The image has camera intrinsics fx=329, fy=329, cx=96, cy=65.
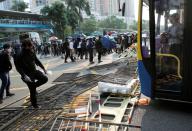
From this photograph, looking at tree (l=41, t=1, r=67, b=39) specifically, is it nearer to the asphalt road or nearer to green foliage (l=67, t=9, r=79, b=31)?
green foliage (l=67, t=9, r=79, b=31)

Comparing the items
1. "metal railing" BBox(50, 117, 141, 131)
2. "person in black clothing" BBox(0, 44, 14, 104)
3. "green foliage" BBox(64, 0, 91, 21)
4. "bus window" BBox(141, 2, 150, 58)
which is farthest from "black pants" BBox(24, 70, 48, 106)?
"green foliage" BBox(64, 0, 91, 21)

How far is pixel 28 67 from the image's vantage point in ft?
27.9

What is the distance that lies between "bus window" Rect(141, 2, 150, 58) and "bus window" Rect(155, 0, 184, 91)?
0.21m

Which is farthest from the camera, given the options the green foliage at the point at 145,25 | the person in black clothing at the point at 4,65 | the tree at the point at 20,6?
the tree at the point at 20,6

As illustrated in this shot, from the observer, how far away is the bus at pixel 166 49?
22.5ft

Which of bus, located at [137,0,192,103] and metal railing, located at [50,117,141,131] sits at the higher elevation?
bus, located at [137,0,192,103]

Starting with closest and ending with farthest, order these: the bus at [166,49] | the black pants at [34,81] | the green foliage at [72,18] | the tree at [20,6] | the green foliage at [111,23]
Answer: the bus at [166,49] < the black pants at [34,81] < the green foliage at [72,18] < the tree at [20,6] < the green foliage at [111,23]

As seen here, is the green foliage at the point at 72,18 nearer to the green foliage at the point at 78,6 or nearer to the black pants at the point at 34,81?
the green foliage at the point at 78,6

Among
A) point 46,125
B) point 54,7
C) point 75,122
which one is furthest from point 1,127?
point 54,7

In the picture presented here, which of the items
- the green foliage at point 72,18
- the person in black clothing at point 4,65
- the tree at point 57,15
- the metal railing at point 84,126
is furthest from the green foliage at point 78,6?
the metal railing at point 84,126

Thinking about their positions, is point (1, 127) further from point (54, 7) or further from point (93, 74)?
point (54, 7)

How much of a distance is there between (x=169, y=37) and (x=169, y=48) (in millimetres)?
239

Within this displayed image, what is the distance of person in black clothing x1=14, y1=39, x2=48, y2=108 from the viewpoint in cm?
835

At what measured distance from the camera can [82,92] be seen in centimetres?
991
